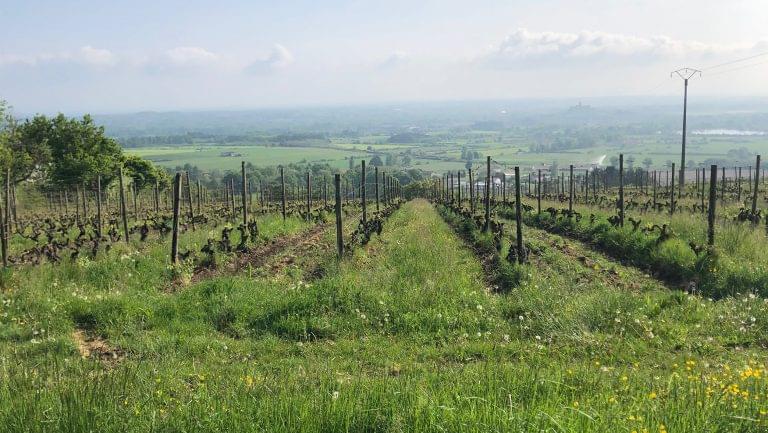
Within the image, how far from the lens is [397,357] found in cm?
743

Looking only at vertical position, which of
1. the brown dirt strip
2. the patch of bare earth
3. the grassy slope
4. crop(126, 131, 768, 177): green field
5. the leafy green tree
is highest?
the leafy green tree

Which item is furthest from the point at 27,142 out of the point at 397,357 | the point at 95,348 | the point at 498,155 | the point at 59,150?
the point at 498,155

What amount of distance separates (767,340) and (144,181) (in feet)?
173

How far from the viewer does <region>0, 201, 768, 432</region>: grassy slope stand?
13.1 feet

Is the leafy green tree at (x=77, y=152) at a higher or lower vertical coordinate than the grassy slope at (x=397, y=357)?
higher

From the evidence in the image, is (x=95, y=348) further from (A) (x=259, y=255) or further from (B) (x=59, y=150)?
(B) (x=59, y=150)

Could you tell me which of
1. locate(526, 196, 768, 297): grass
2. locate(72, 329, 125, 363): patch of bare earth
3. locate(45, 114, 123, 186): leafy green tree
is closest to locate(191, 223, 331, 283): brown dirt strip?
locate(72, 329, 125, 363): patch of bare earth

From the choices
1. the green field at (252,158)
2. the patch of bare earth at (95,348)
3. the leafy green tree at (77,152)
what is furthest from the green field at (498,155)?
the patch of bare earth at (95,348)

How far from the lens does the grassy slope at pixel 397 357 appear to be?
3988 mm

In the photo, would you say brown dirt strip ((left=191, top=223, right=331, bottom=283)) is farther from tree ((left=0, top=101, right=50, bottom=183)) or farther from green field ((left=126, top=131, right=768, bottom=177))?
green field ((left=126, top=131, right=768, bottom=177))

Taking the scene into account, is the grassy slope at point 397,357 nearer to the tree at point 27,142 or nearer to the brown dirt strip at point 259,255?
the brown dirt strip at point 259,255

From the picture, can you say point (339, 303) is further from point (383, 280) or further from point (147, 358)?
point (147, 358)

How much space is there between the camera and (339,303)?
9227 millimetres

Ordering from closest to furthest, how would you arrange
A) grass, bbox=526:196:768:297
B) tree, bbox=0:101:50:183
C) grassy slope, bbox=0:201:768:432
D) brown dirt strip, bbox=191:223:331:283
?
grassy slope, bbox=0:201:768:432, grass, bbox=526:196:768:297, brown dirt strip, bbox=191:223:331:283, tree, bbox=0:101:50:183
